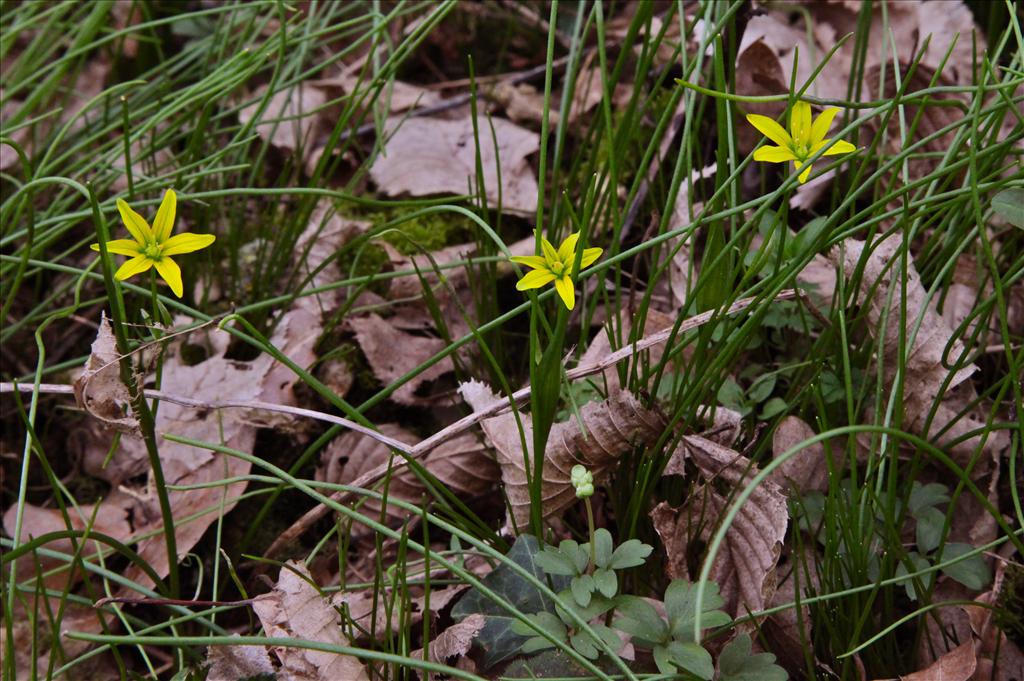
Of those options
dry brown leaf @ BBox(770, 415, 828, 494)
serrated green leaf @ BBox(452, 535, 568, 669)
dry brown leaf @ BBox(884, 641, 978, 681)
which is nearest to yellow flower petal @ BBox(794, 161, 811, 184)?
dry brown leaf @ BBox(770, 415, 828, 494)

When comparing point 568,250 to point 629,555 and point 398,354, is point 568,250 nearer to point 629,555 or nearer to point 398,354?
point 629,555

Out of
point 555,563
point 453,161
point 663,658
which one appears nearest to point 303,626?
point 555,563

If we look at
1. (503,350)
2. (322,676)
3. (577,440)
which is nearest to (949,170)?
(577,440)

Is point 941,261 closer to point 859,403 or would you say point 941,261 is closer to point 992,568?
point 859,403

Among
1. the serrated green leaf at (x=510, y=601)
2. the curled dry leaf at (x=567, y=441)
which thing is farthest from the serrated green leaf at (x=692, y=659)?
the curled dry leaf at (x=567, y=441)

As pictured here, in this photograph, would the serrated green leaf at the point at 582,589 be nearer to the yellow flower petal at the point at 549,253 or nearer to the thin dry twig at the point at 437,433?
the thin dry twig at the point at 437,433
